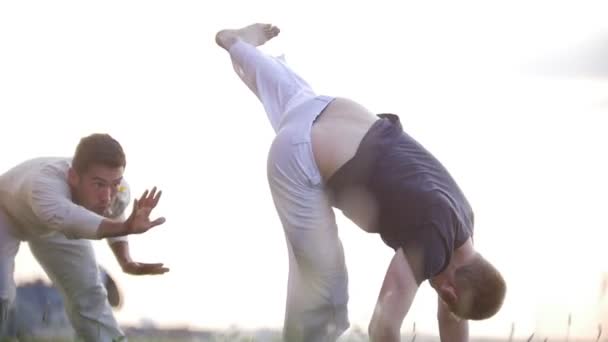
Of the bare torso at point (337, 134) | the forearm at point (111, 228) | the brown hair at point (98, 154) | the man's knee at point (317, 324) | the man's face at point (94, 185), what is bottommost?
the man's knee at point (317, 324)

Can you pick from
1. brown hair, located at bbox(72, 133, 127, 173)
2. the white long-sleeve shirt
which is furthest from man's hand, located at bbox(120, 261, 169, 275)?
brown hair, located at bbox(72, 133, 127, 173)

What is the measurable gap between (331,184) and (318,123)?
0.32 meters

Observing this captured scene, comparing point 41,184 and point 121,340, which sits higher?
point 41,184

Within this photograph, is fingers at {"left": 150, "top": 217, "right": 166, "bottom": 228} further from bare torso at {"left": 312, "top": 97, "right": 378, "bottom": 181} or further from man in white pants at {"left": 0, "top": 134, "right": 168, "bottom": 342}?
bare torso at {"left": 312, "top": 97, "right": 378, "bottom": 181}

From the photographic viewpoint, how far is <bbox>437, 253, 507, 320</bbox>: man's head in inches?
259

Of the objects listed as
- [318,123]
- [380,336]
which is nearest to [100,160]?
[318,123]

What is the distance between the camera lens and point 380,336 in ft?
20.3

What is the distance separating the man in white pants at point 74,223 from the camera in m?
7.50

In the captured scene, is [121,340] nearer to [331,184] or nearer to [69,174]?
[69,174]

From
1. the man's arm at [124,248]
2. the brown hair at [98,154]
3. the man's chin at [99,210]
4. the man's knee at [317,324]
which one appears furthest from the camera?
the man's arm at [124,248]

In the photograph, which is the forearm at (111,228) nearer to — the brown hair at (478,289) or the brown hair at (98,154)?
the brown hair at (98,154)

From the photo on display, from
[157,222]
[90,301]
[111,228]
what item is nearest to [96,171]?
[111,228]

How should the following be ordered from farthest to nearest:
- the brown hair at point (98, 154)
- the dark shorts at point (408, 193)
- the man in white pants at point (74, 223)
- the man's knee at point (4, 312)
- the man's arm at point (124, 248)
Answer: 1. the man's knee at point (4, 312)
2. the man's arm at point (124, 248)
3. the brown hair at point (98, 154)
4. the man in white pants at point (74, 223)
5. the dark shorts at point (408, 193)

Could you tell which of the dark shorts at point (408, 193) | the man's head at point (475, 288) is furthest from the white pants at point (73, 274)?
the man's head at point (475, 288)
